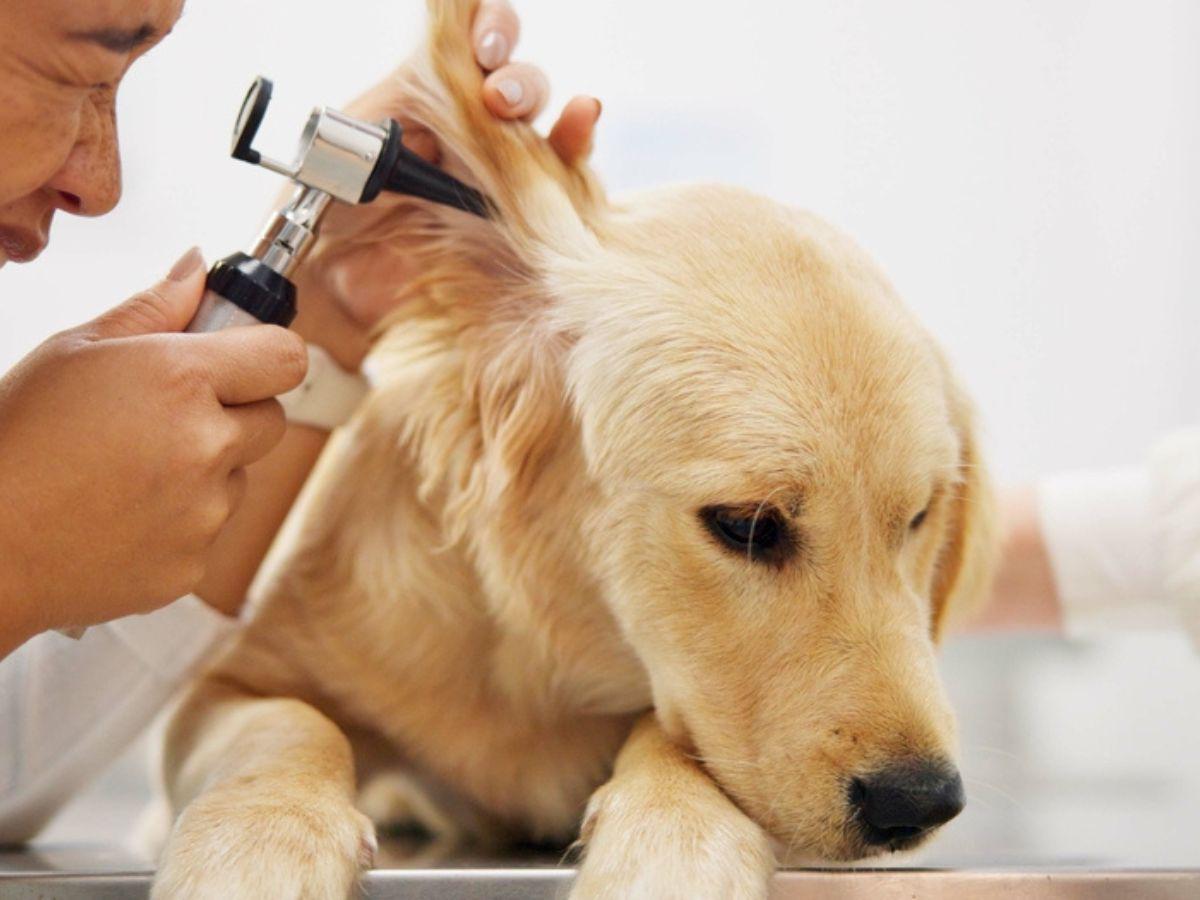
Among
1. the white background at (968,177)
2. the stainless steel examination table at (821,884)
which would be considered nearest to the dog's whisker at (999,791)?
the white background at (968,177)

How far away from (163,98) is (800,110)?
3.26ft

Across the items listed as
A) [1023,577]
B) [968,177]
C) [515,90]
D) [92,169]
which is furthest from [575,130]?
[968,177]

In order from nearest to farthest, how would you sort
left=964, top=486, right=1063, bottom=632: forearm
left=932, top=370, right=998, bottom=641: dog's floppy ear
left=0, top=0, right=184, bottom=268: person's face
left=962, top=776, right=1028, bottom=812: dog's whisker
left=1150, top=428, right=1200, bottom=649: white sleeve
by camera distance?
left=0, top=0, right=184, bottom=268: person's face < left=962, top=776, right=1028, bottom=812: dog's whisker < left=932, top=370, right=998, bottom=641: dog's floppy ear < left=1150, top=428, right=1200, bottom=649: white sleeve < left=964, top=486, right=1063, bottom=632: forearm

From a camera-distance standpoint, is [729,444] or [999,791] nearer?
[729,444]

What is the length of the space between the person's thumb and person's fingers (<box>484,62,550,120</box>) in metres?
0.29

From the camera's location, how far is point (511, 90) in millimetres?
1009

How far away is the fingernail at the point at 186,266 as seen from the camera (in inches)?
34.3

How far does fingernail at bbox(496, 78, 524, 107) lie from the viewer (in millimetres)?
1005

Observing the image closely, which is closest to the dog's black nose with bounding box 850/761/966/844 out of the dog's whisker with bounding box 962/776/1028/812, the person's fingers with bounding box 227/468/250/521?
the dog's whisker with bounding box 962/776/1028/812

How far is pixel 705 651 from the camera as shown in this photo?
92 cm

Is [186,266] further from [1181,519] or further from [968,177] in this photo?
[968,177]

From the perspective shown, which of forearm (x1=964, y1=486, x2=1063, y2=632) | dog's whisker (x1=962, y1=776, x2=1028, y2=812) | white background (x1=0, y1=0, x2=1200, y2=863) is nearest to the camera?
dog's whisker (x1=962, y1=776, x2=1028, y2=812)

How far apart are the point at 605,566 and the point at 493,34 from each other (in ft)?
1.49

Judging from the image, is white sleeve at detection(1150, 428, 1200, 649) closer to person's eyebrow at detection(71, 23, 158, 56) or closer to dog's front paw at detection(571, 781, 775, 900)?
dog's front paw at detection(571, 781, 775, 900)
